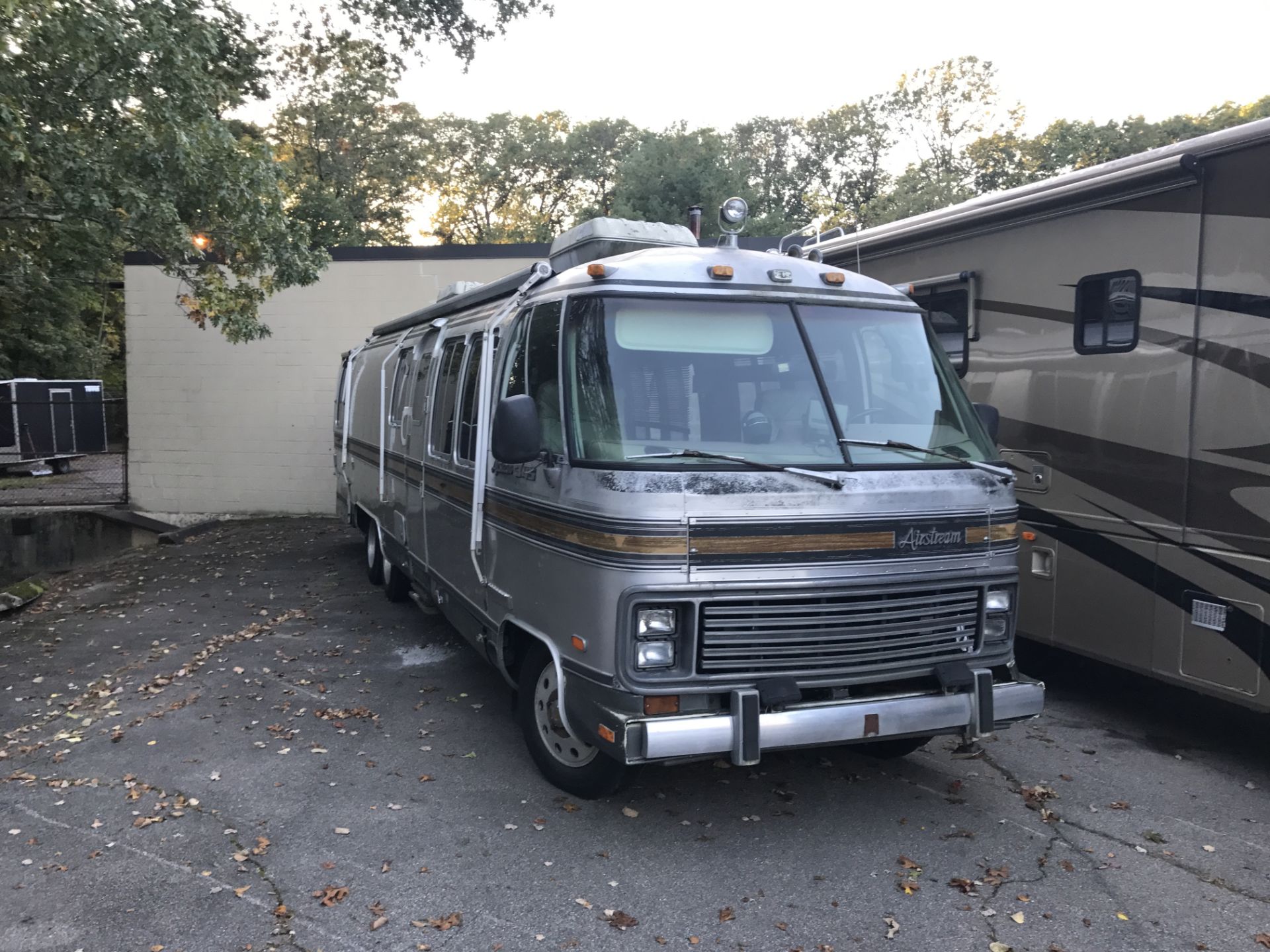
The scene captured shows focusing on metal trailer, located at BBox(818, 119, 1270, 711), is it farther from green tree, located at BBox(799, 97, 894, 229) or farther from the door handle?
green tree, located at BBox(799, 97, 894, 229)

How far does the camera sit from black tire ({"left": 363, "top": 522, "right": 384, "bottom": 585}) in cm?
1026

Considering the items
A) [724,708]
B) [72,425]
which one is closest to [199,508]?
[72,425]

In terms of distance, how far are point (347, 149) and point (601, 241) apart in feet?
106

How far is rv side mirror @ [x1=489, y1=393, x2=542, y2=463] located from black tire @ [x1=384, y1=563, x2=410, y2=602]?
5.04 metres

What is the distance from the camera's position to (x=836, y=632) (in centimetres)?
446

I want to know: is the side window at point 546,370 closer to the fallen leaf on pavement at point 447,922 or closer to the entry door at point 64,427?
the fallen leaf on pavement at point 447,922

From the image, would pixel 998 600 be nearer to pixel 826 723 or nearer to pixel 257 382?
pixel 826 723

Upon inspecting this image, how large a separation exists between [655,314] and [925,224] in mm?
3471

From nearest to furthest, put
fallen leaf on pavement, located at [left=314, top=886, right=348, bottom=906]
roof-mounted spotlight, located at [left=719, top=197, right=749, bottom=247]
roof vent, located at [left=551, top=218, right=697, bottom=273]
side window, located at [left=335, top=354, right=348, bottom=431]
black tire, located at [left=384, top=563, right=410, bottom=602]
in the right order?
fallen leaf on pavement, located at [left=314, top=886, right=348, bottom=906] → roof-mounted spotlight, located at [left=719, top=197, right=749, bottom=247] → roof vent, located at [left=551, top=218, right=697, bottom=273] → black tire, located at [left=384, top=563, right=410, bottom=602] → side window, located at [left=335, top=354, right=348, bottom=431]

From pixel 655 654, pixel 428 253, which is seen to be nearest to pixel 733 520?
pixel 655 654

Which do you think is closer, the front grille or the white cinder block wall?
the front grille

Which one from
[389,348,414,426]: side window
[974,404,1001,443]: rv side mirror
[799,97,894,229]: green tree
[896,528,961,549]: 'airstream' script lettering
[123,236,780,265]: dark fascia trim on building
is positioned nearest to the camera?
[896,528,961,549]: 'airstream' script lettering

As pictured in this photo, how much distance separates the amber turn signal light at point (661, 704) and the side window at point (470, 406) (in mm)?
2278

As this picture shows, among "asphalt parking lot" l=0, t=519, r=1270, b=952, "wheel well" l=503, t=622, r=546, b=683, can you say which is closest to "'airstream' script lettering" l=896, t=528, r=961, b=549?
"asphalt parking lot" l=0, t=519, r=1270, b=952
